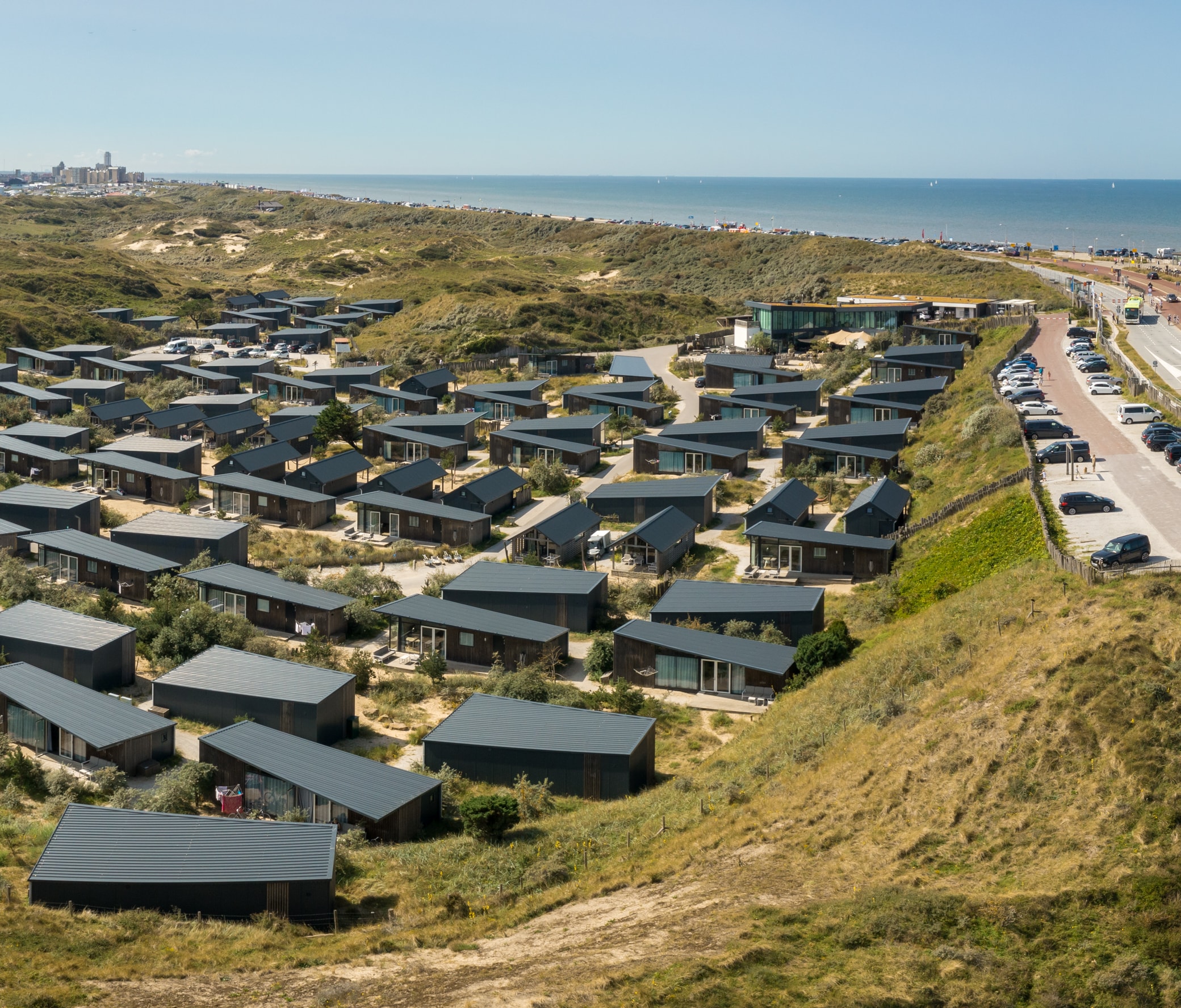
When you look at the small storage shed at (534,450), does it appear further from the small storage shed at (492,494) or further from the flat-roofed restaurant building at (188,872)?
the flat-roofed restaurant building at (188,872)

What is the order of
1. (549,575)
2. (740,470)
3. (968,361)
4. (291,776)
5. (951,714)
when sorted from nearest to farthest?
(951,714), (291,776), (549,575), (740,470), (968,361)

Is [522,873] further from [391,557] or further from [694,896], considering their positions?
[391,557]

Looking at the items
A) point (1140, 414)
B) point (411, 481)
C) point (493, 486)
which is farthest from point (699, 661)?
point (1140, 414)

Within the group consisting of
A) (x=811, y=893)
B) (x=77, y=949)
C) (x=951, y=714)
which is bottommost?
(x=77, y=949)

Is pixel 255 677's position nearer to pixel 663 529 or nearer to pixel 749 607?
pixel 749 607

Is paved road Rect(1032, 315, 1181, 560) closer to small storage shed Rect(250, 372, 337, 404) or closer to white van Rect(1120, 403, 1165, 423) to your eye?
white van Rect(1120, 403, 1165, 423)

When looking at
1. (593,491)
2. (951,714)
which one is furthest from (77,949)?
(593,491)

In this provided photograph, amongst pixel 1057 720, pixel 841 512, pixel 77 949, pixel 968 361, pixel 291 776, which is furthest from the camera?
pixel 968 361
